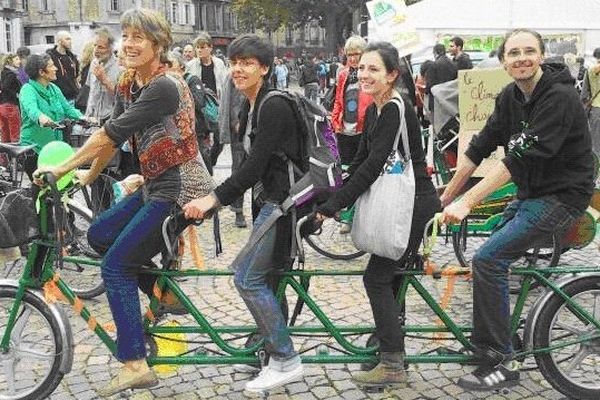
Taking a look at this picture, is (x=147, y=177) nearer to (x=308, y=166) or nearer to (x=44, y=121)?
(x=308, y=166)

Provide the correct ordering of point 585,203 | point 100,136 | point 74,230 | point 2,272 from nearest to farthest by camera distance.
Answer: point 100,136
point 585,203
point 74,230
point 2,272

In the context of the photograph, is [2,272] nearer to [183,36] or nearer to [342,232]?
[342,232]

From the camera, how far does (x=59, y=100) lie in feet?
23.3

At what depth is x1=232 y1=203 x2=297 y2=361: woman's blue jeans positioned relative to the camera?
348 cm

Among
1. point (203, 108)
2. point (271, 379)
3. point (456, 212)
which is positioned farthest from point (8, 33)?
point (456, 212)

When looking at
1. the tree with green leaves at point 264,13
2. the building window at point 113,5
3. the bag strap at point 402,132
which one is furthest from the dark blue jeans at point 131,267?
the building window at point 113,5

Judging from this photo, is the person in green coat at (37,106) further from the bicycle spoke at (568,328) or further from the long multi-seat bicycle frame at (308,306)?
the bicycle spoke at (568,328)

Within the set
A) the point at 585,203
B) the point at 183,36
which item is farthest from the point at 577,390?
the point at 183,36

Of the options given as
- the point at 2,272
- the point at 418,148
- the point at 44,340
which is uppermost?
the point at 418,148

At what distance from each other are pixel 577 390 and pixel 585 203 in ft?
3.09

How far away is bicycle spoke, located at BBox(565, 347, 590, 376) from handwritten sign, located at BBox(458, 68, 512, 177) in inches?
104

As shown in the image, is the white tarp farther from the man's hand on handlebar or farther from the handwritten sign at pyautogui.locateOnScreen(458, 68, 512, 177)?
the man's hand on handlebar

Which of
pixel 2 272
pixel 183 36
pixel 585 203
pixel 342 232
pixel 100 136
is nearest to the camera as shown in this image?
pixel 100 136

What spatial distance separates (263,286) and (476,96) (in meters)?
3.36
